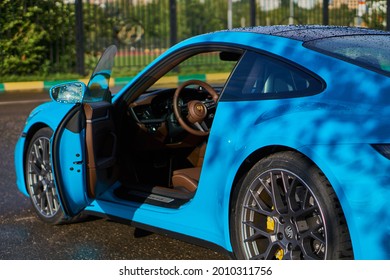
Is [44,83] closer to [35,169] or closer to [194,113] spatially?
[35,169]

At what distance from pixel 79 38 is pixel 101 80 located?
15.6m

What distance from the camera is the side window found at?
4.21 metres

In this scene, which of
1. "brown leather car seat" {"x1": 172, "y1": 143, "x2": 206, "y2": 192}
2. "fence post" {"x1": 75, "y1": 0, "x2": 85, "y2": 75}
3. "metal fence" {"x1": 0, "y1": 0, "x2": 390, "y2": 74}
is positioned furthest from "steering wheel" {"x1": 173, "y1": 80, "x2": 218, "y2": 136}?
"fence post" {"x1": 75, "y1": 0, "x2": 85, "y2": 75}

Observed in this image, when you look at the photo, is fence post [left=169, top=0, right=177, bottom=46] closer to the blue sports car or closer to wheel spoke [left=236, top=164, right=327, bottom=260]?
the blue sports car

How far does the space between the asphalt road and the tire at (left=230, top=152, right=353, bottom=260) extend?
845 mm

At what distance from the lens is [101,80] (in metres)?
5.55

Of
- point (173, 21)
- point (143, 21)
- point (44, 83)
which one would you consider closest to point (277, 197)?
point (44, 83)

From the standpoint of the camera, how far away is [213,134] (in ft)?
14.9

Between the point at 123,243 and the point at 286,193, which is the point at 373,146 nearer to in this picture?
the point at 286,193

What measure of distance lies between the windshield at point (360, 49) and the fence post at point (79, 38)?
53.9 ft

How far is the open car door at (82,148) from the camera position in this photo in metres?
5.27

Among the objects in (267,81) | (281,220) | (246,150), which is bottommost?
(281,220)

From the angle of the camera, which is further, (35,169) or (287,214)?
(35,169)
